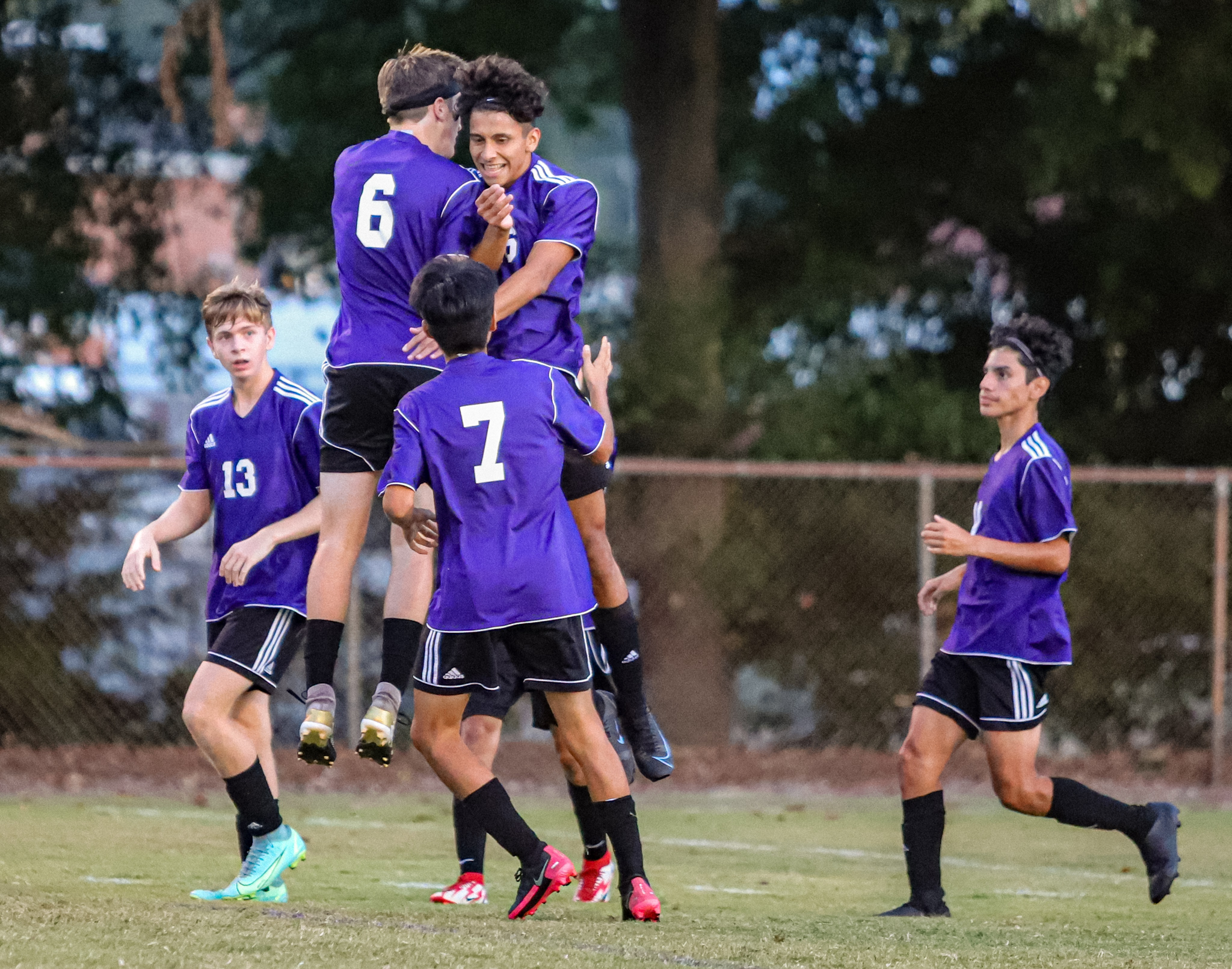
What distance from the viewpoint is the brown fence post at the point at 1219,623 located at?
1288cm

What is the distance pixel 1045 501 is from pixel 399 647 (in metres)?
2.42

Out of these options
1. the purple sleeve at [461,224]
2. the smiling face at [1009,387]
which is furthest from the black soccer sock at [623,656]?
the smiling face at [1009,387]

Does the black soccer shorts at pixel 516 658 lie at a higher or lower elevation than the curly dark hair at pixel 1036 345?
lower

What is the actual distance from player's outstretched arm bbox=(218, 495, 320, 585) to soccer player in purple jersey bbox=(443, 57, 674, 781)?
87 cm

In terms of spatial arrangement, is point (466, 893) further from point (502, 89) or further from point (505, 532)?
point (502, 89)

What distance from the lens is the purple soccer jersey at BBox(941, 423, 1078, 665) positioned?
6742 mm

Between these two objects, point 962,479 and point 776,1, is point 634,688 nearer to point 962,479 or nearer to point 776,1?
point 962,479

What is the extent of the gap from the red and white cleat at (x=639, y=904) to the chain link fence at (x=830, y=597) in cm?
757

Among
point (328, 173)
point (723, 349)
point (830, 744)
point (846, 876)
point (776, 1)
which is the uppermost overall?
point (776, 1)

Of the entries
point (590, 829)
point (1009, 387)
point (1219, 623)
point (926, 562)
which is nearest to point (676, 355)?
point (926, 562)

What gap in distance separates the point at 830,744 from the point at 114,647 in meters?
5.27

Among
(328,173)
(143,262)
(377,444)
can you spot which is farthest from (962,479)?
(377,444)

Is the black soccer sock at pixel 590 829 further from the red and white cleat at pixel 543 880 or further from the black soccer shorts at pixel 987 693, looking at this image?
the black soccer shorts at pixel 987 693

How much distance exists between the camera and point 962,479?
13516 millimetres
